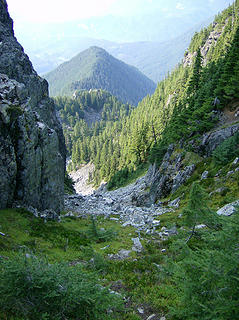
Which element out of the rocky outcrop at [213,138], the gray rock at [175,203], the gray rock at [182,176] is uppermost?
the rocky outcrop at [213,138]

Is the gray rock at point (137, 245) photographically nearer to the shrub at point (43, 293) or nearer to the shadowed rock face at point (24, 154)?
the shadowed rock face at point (24, 154)

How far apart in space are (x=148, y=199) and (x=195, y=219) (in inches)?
945

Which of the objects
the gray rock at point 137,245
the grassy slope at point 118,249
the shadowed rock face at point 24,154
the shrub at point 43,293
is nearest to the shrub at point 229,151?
the grassy slope at point 118,249

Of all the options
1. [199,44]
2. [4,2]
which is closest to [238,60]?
[4,2]

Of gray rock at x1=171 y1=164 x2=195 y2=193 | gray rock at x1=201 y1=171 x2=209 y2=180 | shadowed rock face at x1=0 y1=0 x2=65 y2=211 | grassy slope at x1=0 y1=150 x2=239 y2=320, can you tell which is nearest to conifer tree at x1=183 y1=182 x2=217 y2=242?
grassy slope at x1=0 y1=150 x2=239 y2=320

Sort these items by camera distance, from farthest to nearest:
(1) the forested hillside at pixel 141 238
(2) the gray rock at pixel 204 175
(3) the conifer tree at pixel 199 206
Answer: (2) the gray rock at pixel 204 175 → (3) the conifer tree at pixel 199 206 → (1) the forested hillside at pixel 141 238

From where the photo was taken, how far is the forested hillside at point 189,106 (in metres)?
29.7

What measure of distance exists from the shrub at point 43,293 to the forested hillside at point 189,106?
2665 cm

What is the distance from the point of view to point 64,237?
15.8 metres

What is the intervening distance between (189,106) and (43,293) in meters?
35.0

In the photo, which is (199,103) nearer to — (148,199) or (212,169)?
(212,169)

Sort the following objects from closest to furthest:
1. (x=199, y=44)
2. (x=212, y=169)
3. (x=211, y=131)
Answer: (x=212, y=169), (x=211, y=131), (x=199, y=44)

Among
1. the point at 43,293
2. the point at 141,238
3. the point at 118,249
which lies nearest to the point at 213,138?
the point at 141,238

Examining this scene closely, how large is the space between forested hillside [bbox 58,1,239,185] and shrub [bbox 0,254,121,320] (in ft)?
87.4
